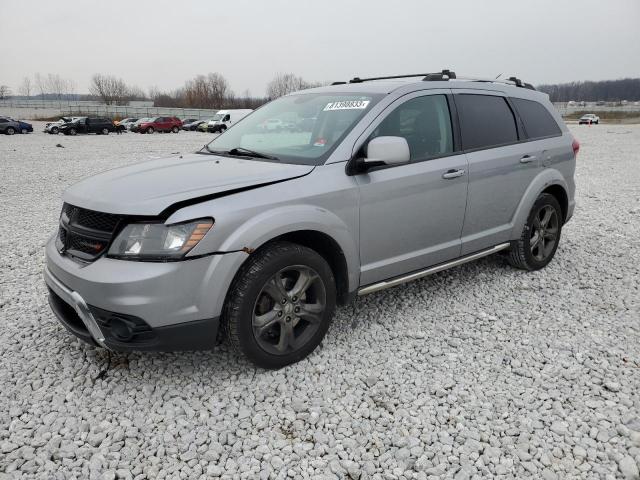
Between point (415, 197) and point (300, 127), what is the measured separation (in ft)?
3.46

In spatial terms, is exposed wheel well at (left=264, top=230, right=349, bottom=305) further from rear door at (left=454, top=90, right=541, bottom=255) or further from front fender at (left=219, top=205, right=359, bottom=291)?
rear door at (left=454, top=90, right=541, bottom=255)

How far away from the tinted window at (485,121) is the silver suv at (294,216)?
14 mm

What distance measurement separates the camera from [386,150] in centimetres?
328

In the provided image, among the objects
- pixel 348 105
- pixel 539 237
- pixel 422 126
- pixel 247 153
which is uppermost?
pixel 348 105

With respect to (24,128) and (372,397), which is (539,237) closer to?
(372,397)

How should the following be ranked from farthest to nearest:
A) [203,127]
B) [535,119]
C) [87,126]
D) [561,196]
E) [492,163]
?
[203,127], [87,126], [561,196], [535,119], [492,163]

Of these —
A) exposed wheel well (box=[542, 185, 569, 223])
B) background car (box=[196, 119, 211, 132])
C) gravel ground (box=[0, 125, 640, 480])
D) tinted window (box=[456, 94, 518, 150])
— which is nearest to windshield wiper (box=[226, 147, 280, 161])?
gravel ground (box=[0, 125, 640, 480])

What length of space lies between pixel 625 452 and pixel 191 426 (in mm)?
2289

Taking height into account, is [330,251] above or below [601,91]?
below

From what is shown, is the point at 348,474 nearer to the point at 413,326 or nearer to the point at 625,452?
the point at 625,452

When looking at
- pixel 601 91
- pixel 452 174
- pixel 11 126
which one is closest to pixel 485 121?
pixel 452 174

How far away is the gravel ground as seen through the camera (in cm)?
252

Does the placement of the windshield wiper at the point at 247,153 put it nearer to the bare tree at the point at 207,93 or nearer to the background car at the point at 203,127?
the background car at the point at 203,127

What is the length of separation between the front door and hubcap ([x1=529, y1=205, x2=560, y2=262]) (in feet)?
4.36
